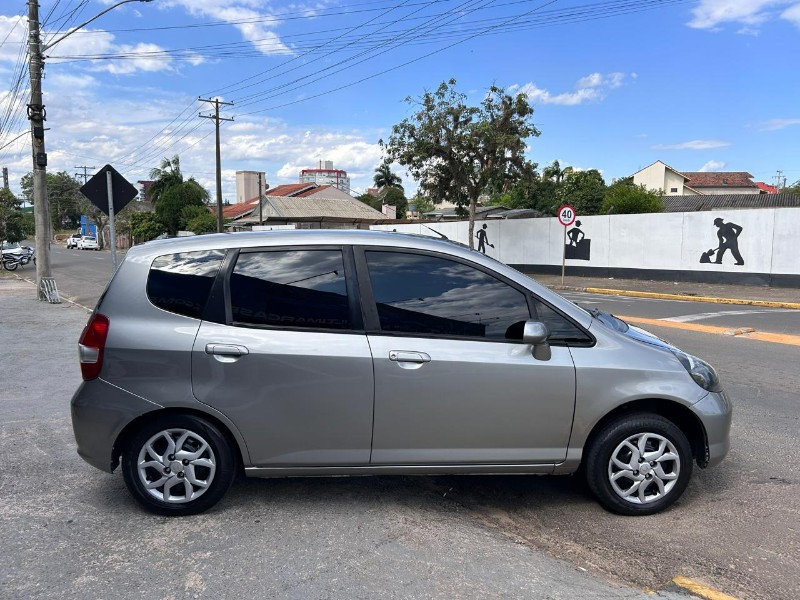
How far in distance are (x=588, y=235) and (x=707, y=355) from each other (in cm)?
1588

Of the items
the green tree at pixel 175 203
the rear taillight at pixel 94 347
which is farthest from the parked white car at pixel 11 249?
the rear taillight at pixel 94 347

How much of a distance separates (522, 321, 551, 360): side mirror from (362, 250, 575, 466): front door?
41 mm

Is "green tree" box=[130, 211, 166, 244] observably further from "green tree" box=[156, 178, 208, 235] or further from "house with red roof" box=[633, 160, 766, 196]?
"house with red roof" box=[633, 160, 766, 196]

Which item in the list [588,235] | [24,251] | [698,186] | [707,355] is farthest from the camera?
[698,186]

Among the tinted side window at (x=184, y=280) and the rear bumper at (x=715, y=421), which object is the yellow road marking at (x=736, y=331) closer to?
the rear bumper at (x=715, y=421)

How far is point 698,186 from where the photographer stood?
86.9m

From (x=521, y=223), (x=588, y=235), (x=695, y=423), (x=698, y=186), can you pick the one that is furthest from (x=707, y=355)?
(x=698, y=186)

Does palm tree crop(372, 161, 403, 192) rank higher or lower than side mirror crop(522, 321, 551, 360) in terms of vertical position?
higher

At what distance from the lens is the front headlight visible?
3.78m

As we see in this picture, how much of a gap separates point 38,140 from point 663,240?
19681 millimetres

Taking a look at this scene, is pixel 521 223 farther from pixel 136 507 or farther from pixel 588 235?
pixel 136 507

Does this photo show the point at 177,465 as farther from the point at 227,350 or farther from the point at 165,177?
the point at 165,177

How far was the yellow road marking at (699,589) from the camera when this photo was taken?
9.46 feet

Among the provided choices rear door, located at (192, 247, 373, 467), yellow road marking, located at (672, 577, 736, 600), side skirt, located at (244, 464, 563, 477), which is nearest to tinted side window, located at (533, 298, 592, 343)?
side skirt, located at (244, 464, 563, 477)
